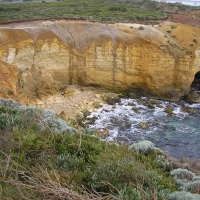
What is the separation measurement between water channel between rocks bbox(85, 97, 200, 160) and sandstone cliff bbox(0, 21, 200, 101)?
194 centimetres

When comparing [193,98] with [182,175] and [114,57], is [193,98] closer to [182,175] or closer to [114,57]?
[114,57]

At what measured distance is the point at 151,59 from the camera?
78.6ft

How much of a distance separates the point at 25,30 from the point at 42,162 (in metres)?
17.2

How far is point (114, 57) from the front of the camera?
2392 cm

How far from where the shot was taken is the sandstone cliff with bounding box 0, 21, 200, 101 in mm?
22594

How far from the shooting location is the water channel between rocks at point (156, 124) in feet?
61.4

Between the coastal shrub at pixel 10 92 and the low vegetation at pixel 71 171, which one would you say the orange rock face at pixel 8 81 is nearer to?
the coastal shrub at pixel 10 92

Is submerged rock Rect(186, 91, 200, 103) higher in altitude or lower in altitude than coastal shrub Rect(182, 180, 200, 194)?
lower

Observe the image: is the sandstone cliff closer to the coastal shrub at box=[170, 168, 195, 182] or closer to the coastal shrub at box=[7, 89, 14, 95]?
the coastal shrub at box=[7, 89, 14, 95]

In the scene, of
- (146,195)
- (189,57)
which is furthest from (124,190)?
(189,57)

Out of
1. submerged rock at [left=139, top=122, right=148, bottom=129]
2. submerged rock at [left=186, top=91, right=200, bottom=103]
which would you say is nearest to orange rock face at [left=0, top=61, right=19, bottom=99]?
submerged rock at [left=139, top=122, right=148, bottom=129]

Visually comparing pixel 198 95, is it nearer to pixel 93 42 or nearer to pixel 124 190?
pixel 93 42

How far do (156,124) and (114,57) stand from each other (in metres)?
7.09

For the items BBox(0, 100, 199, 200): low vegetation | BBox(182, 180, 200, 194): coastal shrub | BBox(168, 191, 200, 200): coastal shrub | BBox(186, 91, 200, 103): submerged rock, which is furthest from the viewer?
BBox(186, 91, 200, 103): submerged rock
